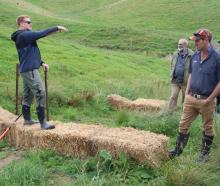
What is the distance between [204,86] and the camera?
856 centimetres

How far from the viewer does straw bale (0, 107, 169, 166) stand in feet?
27.3

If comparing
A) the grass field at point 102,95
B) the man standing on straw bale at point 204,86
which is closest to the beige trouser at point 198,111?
the man standing on straw bale at point 204,86

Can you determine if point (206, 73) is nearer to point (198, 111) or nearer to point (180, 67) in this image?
point (198, 111)

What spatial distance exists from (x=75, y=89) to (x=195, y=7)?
49993 millimetres

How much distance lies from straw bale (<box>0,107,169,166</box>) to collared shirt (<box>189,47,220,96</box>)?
1.12 metres

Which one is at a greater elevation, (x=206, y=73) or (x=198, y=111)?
(x=206, y=73)

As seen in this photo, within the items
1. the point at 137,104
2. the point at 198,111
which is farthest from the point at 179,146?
the point at 137,104

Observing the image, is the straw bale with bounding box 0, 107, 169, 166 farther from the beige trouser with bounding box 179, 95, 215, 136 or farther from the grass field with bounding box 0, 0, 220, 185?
the beige trouser with bounding box 179, 95, 215, 136

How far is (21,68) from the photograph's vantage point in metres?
9.78

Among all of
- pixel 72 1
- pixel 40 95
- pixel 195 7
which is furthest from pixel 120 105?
pixel 72 1

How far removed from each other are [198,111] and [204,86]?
0.59 meters

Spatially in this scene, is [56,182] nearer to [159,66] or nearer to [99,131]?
[99,131]

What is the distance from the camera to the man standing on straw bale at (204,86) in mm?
8438

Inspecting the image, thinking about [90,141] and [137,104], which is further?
[137,104]
